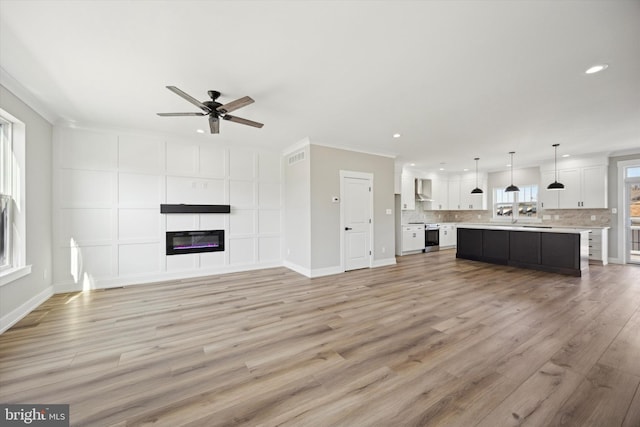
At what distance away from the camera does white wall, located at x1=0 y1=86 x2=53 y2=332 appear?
2883 millimetres

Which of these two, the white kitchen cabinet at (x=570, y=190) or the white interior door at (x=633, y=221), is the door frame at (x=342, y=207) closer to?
the white kitchen cabinet at (x=570, y=190)

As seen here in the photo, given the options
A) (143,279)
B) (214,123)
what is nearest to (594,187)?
(214,123)

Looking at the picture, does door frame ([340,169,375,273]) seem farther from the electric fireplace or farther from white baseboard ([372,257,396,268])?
the electric fireplace

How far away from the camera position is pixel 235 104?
2.79 m

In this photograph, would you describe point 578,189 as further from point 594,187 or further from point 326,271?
point 326,271

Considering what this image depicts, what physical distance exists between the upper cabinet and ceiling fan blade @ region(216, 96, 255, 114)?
8.47m

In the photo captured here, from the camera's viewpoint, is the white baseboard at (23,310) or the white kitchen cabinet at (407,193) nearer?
the white baseboard at (23,310)

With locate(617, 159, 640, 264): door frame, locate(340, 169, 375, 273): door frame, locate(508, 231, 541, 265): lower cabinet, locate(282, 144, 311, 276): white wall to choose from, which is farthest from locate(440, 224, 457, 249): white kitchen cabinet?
locate(282, 144, 311, 276): white wall

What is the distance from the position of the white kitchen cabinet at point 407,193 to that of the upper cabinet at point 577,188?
11.6 feet

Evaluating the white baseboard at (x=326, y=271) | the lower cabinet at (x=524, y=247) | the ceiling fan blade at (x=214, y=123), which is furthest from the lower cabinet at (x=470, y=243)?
the ceiling fan blade at (x=214, y=123)

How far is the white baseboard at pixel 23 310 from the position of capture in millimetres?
2754

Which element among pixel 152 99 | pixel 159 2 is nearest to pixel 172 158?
pixel 152 99

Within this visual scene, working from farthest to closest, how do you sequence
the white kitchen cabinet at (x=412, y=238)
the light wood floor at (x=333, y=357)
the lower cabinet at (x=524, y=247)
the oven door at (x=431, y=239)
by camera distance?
1. the oven door at (x=431, y=239)
2. the white kitchen cabinet at (x=412, y=238)
3. the lower cabinet at (x=524, y=247)
4. the light wood floor at (x=333, y=357)

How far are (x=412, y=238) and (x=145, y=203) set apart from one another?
709 centimetres
